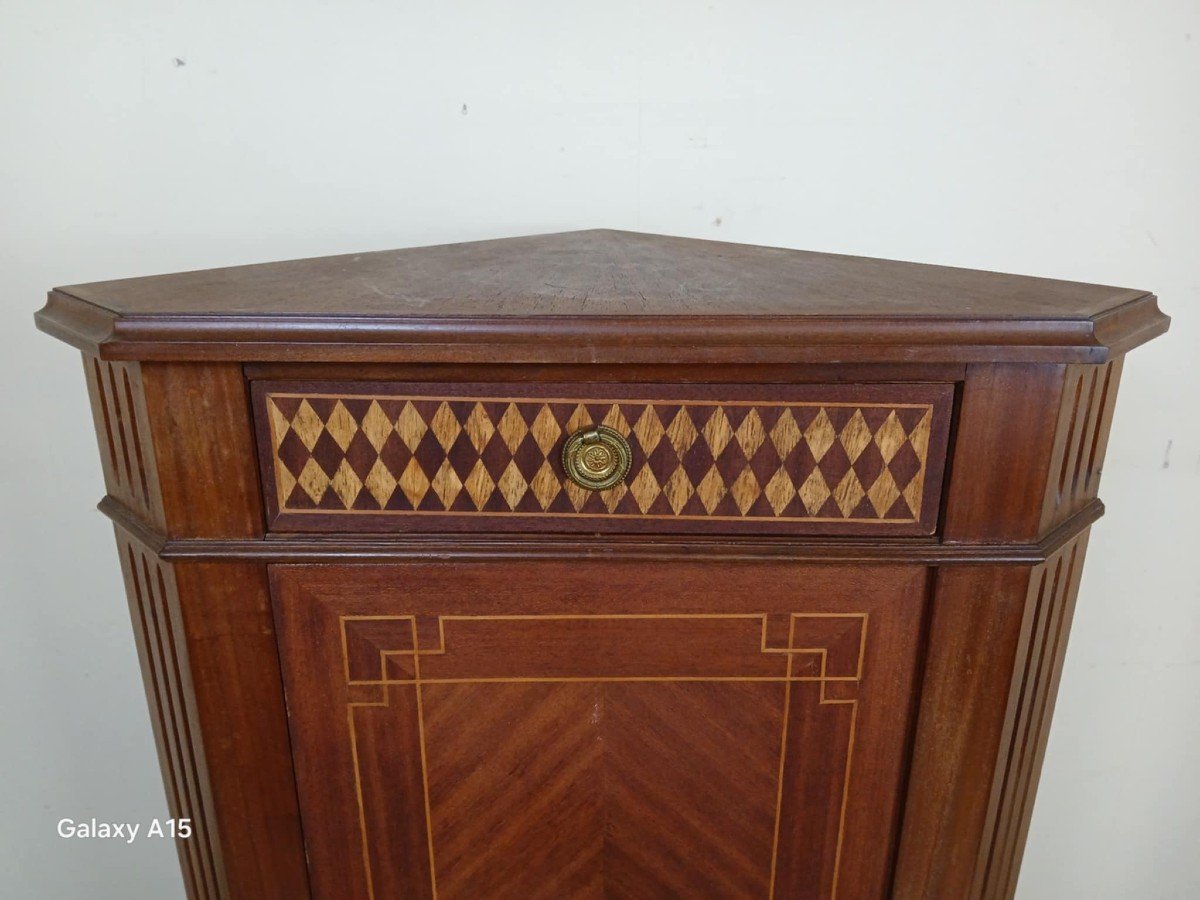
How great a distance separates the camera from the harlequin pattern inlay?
674mm

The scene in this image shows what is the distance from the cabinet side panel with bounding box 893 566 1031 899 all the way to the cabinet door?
18 millimetres

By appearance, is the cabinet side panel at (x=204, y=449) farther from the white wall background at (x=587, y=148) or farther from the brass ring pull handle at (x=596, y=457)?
the white wall background at (x=587, y=148)

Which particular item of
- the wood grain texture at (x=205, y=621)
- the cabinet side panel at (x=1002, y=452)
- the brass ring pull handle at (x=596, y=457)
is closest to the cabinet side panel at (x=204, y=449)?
the wood grain texture at (x=205, y=621)

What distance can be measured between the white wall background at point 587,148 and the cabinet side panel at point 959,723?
2.07 ft

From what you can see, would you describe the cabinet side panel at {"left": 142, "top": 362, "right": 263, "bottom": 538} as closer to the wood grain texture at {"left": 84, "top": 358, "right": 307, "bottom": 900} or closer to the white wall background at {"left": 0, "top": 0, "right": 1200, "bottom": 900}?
the wood grain texture at {"left": 84, "top": 358, "right": 307, "bottom": 900}

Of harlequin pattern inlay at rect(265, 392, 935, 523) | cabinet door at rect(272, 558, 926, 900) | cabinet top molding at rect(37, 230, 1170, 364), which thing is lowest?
cabinet door at rect(272, 558, 926, 900)

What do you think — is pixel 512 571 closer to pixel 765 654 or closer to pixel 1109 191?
pixel 765 654

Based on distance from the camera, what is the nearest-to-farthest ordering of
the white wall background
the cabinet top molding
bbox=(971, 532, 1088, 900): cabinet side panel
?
the cabinet top molding < bbox=(971, 532, 1088, 900): cabinet side panel < the white wall background

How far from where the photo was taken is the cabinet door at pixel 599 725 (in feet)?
2.37

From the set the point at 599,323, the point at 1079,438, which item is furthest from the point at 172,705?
the point at 1079,438

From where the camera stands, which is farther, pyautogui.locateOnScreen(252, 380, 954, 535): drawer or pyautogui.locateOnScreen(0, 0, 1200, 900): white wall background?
pyautogui.locateOnScreen(0, 0, 1200, 900): white wall background

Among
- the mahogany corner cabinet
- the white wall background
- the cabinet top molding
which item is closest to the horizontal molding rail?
the mahogany corner cabinet

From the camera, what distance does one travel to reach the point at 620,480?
0.69 m

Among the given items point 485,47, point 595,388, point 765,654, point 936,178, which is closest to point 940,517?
point 765,654
